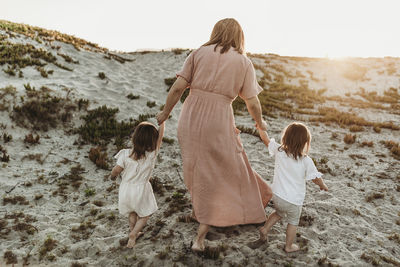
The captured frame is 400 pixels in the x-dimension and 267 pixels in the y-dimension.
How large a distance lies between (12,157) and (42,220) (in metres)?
2.64

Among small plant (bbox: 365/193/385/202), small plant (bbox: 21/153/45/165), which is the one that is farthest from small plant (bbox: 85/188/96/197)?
small plant (bbox: 365/193/385/202)

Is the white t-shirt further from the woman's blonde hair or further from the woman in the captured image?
the woman's blonde hair

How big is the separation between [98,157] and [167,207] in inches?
109

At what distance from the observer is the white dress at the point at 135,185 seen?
385 cm

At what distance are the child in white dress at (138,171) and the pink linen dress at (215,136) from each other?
549 millimetres

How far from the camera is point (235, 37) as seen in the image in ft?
10.8

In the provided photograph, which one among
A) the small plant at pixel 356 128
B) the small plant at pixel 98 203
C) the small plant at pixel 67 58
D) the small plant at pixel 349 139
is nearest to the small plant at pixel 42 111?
the small plant at pixel 98 203

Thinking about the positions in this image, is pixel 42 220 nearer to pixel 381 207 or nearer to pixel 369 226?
pixel 369 226

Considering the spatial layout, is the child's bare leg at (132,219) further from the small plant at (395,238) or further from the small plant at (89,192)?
the small plant at (395,238)

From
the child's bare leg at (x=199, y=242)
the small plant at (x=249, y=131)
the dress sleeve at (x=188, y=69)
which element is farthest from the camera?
the small plant at (x=249, y=131)

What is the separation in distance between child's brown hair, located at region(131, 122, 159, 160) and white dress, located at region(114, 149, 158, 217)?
112 mm

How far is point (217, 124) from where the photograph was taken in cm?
336

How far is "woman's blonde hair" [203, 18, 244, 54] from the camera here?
3264mm

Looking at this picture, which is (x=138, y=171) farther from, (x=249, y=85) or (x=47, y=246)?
(x=249, y=85)
